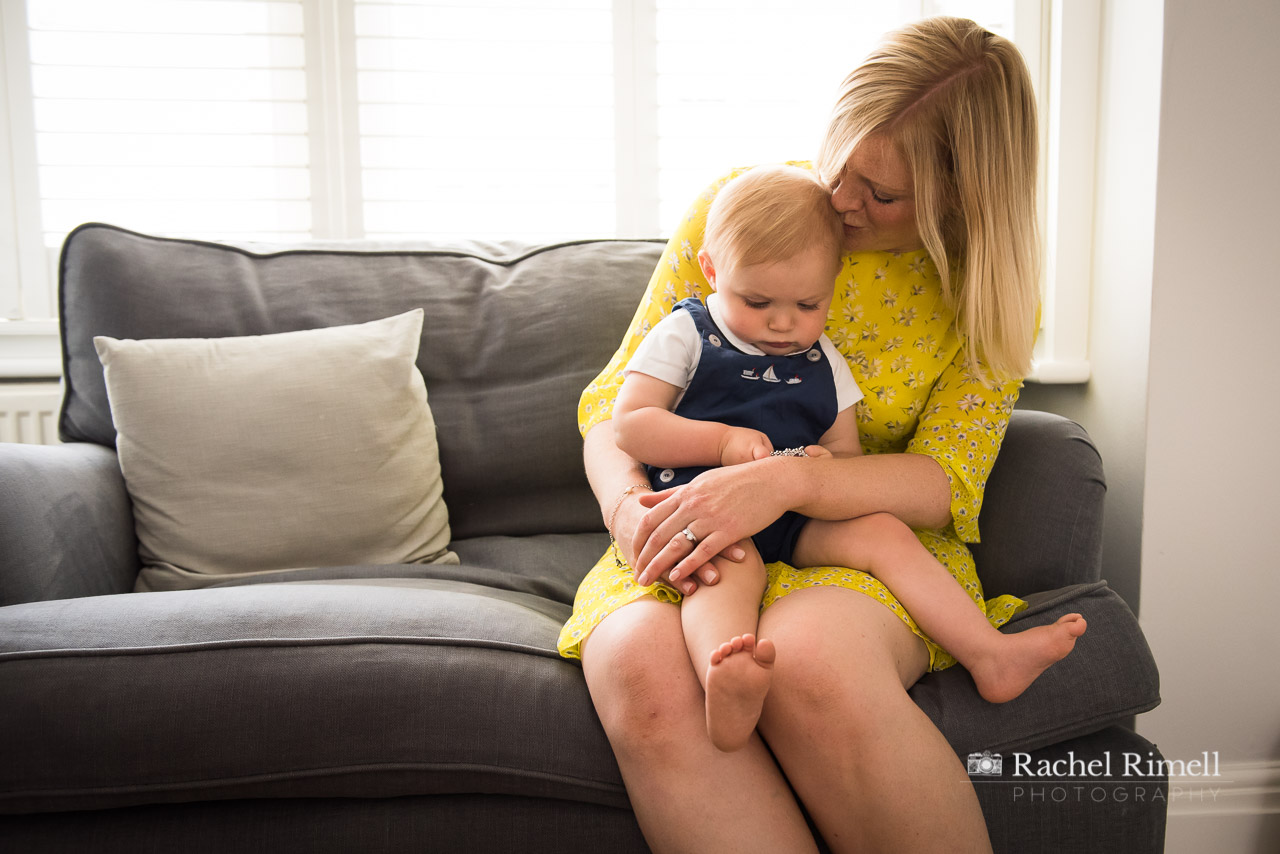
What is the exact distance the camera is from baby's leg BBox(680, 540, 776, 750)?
2.58 ft

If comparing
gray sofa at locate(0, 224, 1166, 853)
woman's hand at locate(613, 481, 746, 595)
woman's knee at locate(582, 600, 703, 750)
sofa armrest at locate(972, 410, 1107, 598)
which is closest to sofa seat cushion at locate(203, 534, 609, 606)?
gray sofa at locate(0, 224, 1166, 853)

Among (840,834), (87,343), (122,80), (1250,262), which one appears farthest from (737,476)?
(122,80)

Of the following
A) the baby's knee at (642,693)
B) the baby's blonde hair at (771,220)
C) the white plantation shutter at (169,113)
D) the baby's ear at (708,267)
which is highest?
the white plantation shutter at (169,113)

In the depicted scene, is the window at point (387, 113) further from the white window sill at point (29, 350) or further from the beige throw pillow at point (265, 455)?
the beige throw pillow at point (265, 455)

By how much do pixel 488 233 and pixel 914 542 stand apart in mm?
1482

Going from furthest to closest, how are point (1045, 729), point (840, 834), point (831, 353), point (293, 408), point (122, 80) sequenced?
point (122, 80) < point (293, 408) < point (831, 353) < point (1045, 729) < point (840, 834)

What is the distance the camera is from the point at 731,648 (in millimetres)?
788

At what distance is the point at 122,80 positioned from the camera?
2027mm

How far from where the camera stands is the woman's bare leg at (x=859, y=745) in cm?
81

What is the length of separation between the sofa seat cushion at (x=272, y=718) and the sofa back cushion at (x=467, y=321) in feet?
1.96

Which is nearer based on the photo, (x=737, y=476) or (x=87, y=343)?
(x=737, y=476)

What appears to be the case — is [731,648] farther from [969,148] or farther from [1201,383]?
[1201,383]

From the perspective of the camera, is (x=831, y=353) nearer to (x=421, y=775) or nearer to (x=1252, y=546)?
(x=421, y=775)

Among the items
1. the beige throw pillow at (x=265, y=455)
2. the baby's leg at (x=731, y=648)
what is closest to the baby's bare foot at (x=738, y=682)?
the baby's leg at (x=731, y=648)
